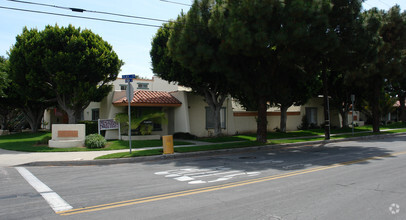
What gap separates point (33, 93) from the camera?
20688 mm

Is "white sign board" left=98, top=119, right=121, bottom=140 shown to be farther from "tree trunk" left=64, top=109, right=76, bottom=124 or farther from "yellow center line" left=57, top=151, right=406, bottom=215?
"yellow center line" left=57, top=151, right=406, bottom=215

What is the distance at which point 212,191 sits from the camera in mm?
7016

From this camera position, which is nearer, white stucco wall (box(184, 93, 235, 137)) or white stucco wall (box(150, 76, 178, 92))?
white stucco wall (box(184, 93, 235, 137))

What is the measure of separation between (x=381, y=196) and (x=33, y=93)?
2091 cm

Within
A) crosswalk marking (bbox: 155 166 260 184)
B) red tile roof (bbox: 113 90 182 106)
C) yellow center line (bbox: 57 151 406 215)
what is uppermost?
red tile roof (bbox: 113 90 182 106)

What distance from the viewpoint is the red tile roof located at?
1984 centimetres

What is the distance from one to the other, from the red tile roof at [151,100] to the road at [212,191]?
903cm

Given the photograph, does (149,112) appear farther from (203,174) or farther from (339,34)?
(203,174)

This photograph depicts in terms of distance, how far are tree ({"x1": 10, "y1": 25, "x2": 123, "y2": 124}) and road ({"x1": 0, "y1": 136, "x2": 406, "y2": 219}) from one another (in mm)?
8988

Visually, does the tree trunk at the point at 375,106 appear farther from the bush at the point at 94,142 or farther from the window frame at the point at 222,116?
the bush at the point at 94,142

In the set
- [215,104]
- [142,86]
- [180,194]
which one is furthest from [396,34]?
[142,86]

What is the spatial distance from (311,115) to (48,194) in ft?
90.7

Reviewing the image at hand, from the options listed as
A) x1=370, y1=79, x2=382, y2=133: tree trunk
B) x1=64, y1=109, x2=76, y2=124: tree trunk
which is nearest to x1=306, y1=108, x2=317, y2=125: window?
x1=370, y1=79, x2=382, y2=133: tree trunk

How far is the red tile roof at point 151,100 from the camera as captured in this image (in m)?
19.8
